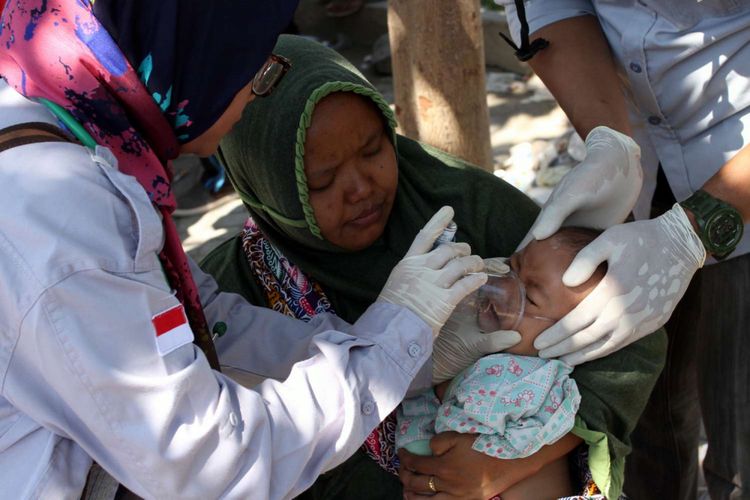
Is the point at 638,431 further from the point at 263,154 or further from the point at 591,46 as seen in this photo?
the point at 263,154

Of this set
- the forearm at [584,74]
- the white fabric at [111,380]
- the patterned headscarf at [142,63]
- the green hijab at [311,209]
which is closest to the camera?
the white fabric at [111,380]

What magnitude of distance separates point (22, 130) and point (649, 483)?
228 cm

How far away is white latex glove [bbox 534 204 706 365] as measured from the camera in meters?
2.03

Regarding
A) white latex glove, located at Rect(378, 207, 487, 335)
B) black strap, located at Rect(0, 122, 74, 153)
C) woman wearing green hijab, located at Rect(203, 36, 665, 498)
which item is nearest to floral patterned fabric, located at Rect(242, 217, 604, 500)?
woman wearing green hijab, located at Rect(203, 36, 665, 498)

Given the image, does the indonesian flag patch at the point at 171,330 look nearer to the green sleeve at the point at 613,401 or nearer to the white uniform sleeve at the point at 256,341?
the white uniform sleeve at the point at 256,341

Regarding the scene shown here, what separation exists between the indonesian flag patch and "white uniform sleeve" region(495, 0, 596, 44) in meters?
1.51

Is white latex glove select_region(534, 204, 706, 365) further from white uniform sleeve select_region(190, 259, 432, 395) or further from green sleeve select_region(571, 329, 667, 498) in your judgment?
white uniform sleeve select_region(190, 259, 432, 395)

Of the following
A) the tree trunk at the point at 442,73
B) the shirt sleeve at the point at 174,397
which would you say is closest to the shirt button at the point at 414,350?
the shirt sleeve at the point at 174,397

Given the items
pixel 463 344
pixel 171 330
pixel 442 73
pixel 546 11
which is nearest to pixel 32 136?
pixel 171 330

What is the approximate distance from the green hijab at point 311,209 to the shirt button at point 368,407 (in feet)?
2.44

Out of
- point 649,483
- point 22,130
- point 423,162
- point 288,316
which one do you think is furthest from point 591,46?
point 22,130

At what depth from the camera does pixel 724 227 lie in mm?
2121

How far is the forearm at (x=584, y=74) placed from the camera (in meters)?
2.43

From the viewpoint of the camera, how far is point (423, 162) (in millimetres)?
2506
